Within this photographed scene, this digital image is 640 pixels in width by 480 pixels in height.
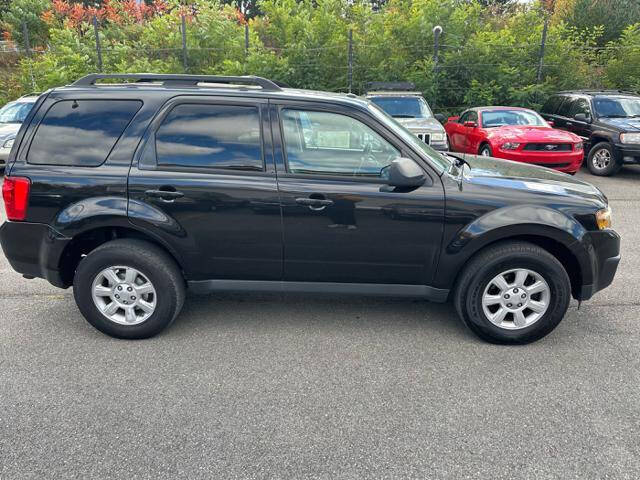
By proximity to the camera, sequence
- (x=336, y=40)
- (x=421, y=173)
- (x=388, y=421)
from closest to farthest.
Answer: (x=388, y=421) < (x=421, y=173) < (x=336, y=40)

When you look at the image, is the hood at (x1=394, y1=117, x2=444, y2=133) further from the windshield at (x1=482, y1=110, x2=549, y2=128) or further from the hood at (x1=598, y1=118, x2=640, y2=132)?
the hood at (x1=598, y1=118, x2=640, y2=132)

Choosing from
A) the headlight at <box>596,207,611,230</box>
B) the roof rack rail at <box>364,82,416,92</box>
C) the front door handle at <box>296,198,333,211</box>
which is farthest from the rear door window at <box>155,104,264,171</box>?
the roof rack rail at <box>364,82,416,92</box>

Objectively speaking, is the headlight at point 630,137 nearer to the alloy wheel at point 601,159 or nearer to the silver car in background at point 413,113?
the alloy wheel at point 601,159

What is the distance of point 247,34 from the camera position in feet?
52.4

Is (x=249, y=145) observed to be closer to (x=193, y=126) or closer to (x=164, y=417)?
(x=193, y=126)

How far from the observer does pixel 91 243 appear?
12.8ft

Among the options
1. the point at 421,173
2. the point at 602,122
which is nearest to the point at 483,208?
the point at 421,173

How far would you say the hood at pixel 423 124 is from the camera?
1003 centimetres

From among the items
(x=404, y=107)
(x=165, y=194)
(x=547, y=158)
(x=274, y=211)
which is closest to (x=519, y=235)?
(x=274, y=211)

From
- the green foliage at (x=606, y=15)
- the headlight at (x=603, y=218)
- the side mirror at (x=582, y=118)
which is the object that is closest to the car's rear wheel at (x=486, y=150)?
the side mirror at (x=582, y=118)

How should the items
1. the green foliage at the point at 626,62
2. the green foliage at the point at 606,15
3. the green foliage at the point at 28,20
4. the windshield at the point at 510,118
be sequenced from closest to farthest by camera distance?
the windshield at the point at 510,118 → the green foliage at the point at 626,62 → the green foliage at the point at 606,15 → the green foliage at the point at 28,20

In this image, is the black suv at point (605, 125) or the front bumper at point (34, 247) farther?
the black suv at point (605, 125)

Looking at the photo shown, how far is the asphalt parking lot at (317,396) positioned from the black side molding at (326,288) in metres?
0.34

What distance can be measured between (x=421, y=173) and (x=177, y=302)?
77.1 inches
